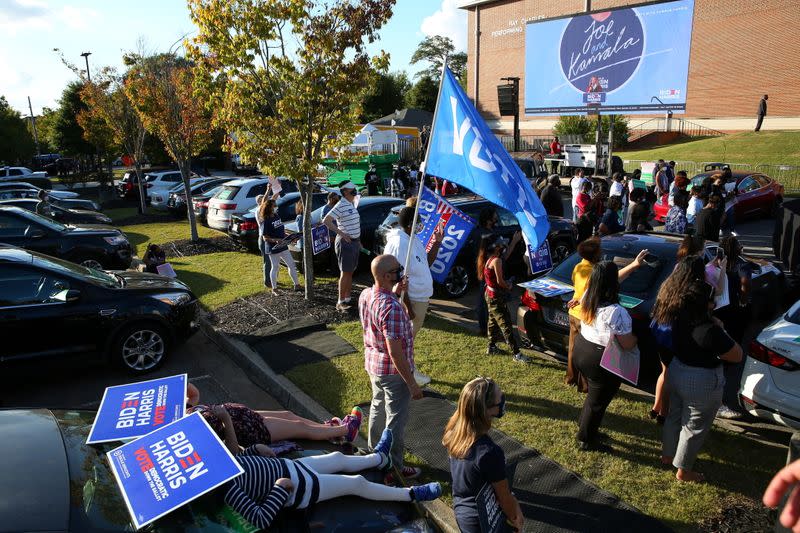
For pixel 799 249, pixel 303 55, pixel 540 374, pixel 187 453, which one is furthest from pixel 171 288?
pixel 799 249

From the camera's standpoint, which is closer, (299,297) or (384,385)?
(384,385)

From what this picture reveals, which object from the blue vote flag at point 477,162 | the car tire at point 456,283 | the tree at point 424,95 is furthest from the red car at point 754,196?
the tree at point 424,95

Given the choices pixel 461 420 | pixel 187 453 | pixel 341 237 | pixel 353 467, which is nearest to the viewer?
pixel 187 453

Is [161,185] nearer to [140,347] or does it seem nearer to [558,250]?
[140,347]

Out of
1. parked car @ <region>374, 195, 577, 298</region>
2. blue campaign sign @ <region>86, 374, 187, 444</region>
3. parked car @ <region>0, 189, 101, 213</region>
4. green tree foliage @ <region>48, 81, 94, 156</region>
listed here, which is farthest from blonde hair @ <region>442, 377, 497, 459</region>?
green tree foliage @ <region>48, 81, 94, 156</region>

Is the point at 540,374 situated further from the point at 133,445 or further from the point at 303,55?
the point at 303,55

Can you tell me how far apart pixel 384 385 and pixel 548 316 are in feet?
8.49

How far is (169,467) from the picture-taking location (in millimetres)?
2617

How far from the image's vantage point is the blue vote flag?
201 inches

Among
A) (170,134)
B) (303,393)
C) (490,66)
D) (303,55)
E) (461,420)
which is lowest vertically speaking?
(303,393)

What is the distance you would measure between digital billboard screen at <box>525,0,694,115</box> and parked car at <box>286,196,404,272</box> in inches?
704

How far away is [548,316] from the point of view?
6309mm

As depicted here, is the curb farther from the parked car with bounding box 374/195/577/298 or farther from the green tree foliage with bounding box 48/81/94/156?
the green tree foliage with bounding box 48/81/94/156

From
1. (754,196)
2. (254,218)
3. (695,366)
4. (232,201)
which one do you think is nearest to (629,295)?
(695,366)
